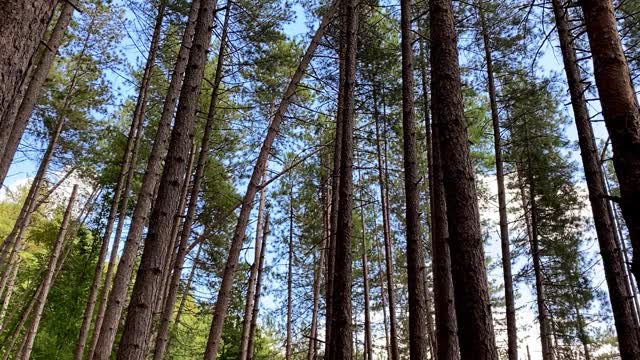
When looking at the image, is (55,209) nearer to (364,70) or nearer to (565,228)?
(364,70)

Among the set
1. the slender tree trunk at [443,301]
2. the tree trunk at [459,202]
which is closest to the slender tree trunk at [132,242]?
the tree trunk at [459,202]

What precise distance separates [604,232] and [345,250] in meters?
3.45

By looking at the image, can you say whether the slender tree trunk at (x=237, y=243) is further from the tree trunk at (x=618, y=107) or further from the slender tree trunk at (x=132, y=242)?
the tree trunk at (x=618, y=107)

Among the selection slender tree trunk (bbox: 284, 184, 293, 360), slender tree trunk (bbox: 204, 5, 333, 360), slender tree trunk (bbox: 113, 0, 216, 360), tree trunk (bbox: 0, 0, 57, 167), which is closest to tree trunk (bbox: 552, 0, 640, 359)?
slender tree trunk (bbox: 204, 5, 333, 360)

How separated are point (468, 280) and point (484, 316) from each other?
0.88 ft

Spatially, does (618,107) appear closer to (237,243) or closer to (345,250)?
(345,250)

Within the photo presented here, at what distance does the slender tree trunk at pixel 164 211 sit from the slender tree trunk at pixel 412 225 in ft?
10.8

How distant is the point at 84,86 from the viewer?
11.5 metres

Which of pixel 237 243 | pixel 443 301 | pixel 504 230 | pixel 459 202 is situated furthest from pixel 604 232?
pixel 237 243

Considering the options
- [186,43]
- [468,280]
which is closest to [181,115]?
[186,43]

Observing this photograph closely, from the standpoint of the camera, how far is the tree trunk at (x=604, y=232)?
5.41 metres

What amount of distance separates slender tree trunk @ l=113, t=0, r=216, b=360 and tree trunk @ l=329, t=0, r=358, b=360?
7.27 ft

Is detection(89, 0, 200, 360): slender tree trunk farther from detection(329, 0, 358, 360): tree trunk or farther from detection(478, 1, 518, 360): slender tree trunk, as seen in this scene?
detection(478, 1, 518, 360): slender tree trunk

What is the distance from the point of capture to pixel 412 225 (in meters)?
6.52
